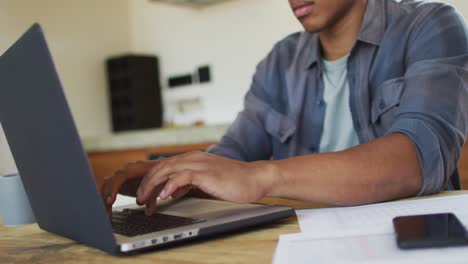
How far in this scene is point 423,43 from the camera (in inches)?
43.3

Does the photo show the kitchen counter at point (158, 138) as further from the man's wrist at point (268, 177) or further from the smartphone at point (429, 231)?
the smartphone at point (429, 231)

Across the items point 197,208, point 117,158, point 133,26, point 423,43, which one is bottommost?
point 117,158

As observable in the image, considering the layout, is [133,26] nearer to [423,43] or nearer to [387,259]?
[423,43]

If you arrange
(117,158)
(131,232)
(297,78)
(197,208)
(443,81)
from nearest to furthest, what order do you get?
(131,232) < (197,208) < (443,81) < (297,78) < (117,158)

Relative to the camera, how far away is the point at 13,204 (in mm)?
961

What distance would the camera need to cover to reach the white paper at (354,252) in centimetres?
47

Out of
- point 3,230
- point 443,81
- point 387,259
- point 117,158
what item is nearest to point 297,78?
point 443,81

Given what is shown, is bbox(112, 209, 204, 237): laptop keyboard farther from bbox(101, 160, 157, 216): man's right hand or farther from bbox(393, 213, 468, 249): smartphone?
bbox(393, 213, 468, 249): smartphone

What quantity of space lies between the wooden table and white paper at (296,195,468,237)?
0.03 m

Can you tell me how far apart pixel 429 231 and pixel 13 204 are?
72cm

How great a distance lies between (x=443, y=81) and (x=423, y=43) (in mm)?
163

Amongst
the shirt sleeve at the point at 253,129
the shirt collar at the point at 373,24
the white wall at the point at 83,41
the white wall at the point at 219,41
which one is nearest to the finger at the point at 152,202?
the shirt sleeve at the point at 253,129

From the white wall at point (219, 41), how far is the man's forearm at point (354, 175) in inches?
89.0

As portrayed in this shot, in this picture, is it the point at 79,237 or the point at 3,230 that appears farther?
the point at 3,230
